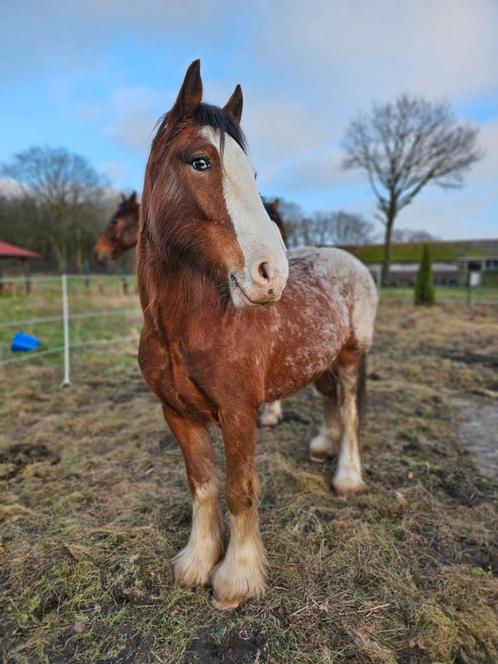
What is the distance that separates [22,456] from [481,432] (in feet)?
14.9

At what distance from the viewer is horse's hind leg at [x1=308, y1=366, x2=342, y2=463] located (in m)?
3.53

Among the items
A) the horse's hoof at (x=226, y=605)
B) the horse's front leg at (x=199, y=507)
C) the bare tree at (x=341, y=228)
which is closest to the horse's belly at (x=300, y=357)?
the horse's front leg at (x=199, y=507)

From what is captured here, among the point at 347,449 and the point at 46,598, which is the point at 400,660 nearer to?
the point at 347,449

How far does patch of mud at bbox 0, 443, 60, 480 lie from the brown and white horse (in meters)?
1.92

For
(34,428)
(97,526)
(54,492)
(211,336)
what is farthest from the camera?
(34,428)

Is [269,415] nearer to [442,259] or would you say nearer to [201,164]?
[201,164]

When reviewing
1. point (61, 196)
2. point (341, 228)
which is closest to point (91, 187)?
point (61, 196)

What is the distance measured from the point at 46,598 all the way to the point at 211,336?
5.33ft

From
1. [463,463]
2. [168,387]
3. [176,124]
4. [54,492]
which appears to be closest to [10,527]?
[54,492]

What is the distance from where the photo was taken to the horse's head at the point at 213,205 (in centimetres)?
149

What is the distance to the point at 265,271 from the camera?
1463 millimetres

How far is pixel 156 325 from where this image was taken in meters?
1.95

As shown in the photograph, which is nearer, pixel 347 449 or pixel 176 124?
pixel 176 124

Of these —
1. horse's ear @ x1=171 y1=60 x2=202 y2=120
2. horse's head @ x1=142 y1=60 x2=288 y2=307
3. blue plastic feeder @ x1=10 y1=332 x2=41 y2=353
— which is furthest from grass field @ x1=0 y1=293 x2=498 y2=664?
blue plastic feeder @ x1=10 y1=332 x2=41 y2=353
